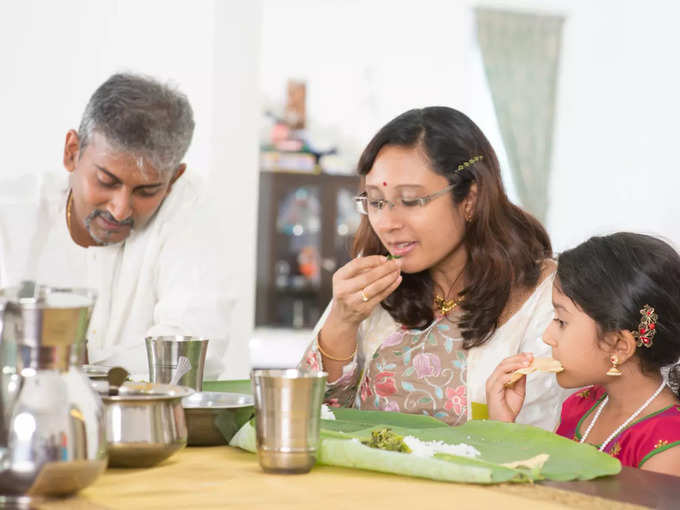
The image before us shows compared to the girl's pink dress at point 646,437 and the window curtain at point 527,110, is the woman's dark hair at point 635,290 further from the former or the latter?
the window curtain at point 527,110

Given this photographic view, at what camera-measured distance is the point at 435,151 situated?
2281mm

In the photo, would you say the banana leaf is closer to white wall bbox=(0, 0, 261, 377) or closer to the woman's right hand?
the woman's right hand

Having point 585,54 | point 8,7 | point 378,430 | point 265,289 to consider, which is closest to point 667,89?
point 585,54

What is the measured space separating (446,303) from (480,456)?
981 millimetres

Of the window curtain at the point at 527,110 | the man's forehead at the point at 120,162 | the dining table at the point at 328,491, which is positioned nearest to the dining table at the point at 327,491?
the dining table at the point at 328,491

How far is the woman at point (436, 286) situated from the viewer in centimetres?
216

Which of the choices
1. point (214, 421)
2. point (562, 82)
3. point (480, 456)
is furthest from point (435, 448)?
point (562, 82)

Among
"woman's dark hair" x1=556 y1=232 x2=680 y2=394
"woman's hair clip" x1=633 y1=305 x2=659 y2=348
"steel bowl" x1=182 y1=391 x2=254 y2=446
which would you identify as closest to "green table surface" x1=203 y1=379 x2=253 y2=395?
"steel bowl" x1=182 y1=391 x2=254 y2=446

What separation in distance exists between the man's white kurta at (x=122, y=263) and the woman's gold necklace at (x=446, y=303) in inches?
32.1

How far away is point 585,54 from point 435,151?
4007mm

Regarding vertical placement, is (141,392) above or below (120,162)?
below

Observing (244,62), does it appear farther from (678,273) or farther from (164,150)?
(678,273)

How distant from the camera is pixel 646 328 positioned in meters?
1.96

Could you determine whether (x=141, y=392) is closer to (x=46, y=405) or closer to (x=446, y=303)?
(x=46, y=405)
